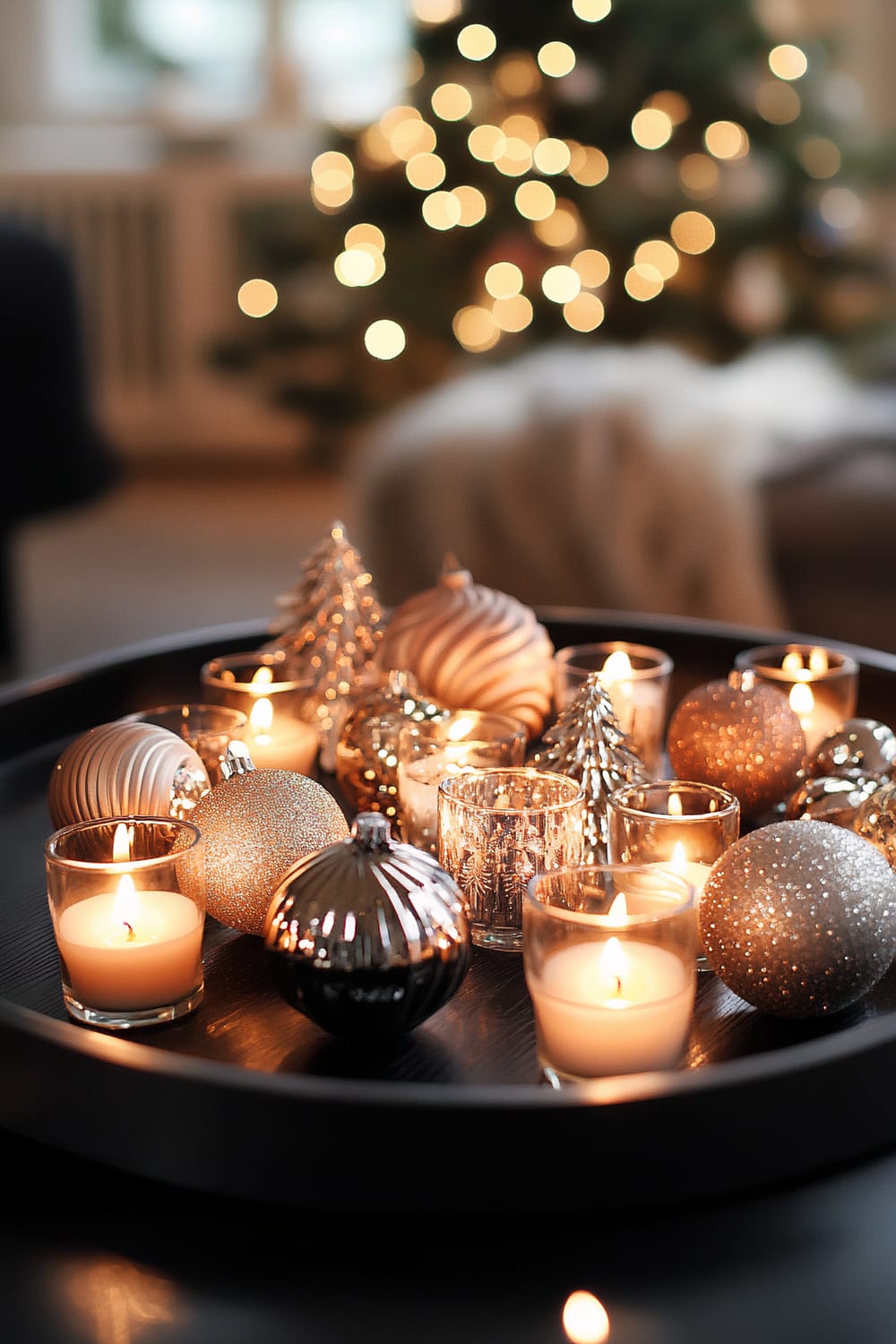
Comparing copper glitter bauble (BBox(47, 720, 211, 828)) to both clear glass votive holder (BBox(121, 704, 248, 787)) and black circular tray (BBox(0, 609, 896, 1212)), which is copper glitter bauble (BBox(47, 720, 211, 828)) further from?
black circular tray (BBox(0, 609, 896, 1212))

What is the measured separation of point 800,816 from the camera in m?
0.82

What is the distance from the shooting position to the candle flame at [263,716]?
931 mm

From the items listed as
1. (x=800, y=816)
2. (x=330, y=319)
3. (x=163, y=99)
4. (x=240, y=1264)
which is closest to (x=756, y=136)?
(x=330, y=319)

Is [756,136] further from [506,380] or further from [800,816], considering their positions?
[800,816]

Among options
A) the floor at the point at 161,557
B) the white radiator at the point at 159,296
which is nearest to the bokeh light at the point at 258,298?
the white radiator at the point at 159,296

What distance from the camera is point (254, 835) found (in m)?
0.71

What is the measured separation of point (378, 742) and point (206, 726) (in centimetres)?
11

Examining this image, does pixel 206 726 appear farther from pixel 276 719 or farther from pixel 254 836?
pixel 254 836

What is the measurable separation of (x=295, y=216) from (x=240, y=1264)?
3.30 metres

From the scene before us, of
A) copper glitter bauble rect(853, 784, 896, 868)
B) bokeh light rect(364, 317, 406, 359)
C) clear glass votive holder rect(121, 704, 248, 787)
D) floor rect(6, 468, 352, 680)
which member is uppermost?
bokeh light rect(364, 317, 406, 359)

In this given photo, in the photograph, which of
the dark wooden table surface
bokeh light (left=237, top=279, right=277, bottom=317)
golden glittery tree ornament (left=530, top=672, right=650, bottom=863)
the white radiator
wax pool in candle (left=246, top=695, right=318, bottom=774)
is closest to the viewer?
the dark wooden table surface

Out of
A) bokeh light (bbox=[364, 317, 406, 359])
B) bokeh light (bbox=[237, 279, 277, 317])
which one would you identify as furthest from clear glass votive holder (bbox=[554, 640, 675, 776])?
bokeh light (bbox=[237, 279, 277, 317])

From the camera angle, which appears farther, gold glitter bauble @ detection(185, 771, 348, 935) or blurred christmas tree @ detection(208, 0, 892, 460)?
blurred christmas tree @ detection(208, 0, 892, 460)

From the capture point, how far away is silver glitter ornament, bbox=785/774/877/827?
0.80 m
